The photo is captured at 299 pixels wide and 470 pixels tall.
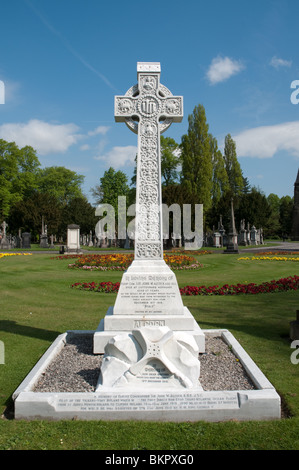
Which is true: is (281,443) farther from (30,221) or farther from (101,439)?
(30,221)

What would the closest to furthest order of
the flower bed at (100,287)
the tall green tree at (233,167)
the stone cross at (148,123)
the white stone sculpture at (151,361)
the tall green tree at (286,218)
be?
1. the white stone sculpture at (151,361)
2. the stone cross at (148,123)
3. the flower bed at (100,287)
4. the tall green tree at (233,167)
5. the tall green tree at (286,218)

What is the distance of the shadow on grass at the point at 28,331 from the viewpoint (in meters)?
6.49

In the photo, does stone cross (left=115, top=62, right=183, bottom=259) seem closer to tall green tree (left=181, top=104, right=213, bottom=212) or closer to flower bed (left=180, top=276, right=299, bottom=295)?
flower bed (left=180, top=276, right=299, bottom=295)

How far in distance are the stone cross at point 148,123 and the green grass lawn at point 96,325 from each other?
2.68 metres

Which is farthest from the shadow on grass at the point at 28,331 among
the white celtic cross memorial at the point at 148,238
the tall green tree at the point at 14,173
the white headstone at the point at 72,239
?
the tall green tree at the point at 14,173

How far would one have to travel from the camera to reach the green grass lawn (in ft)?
10.4

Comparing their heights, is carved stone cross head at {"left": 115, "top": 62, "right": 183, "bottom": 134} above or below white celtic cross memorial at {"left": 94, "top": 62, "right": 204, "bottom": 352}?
above

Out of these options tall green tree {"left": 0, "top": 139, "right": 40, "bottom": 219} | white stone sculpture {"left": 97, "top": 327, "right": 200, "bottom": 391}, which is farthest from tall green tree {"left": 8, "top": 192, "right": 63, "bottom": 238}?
white stone sculpture {"left": 97, "top": 327, "right": 200, "bottom": 391}

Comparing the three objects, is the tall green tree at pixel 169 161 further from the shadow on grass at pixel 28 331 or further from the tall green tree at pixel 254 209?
the shadow on grass at pixel 28 331

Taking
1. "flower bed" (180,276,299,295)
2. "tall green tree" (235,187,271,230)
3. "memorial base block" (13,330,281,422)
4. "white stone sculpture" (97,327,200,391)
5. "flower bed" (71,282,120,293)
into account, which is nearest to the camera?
"memorial base block" (13,330,281,422)

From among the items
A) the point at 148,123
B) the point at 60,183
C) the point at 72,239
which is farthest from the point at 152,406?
the point at 60,183

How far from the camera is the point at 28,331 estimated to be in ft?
22.2

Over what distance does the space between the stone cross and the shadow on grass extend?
2.62 meters

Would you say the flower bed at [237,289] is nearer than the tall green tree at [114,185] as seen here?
Yes
